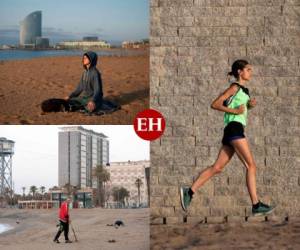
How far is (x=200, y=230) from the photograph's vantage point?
55.3 ft

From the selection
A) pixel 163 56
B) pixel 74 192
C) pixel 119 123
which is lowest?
pixel 74 192

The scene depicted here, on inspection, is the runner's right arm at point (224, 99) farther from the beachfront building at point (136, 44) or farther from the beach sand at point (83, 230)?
the beach sand at point (83, 230)

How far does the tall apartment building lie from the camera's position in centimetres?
1656

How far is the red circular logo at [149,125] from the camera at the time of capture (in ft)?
55.2

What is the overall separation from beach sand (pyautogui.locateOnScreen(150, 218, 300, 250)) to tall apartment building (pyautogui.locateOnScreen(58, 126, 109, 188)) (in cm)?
171

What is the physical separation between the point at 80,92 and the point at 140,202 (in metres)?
2.50

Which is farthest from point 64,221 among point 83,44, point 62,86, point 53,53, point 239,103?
point 239,103

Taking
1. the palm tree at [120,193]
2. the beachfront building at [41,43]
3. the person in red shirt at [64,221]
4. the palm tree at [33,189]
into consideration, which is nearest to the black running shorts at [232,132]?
the palm tree at [120,193]

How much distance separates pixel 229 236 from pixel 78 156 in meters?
3.36

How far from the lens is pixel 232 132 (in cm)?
1641

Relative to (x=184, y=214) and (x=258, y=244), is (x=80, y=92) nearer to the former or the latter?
(x=184, y=214)

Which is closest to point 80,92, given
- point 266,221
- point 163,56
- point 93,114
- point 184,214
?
point 93,114

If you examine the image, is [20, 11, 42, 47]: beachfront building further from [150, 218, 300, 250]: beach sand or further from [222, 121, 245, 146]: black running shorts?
[150, 218, 300, 250]: beach sand

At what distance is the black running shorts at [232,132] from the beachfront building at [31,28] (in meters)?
4.21
